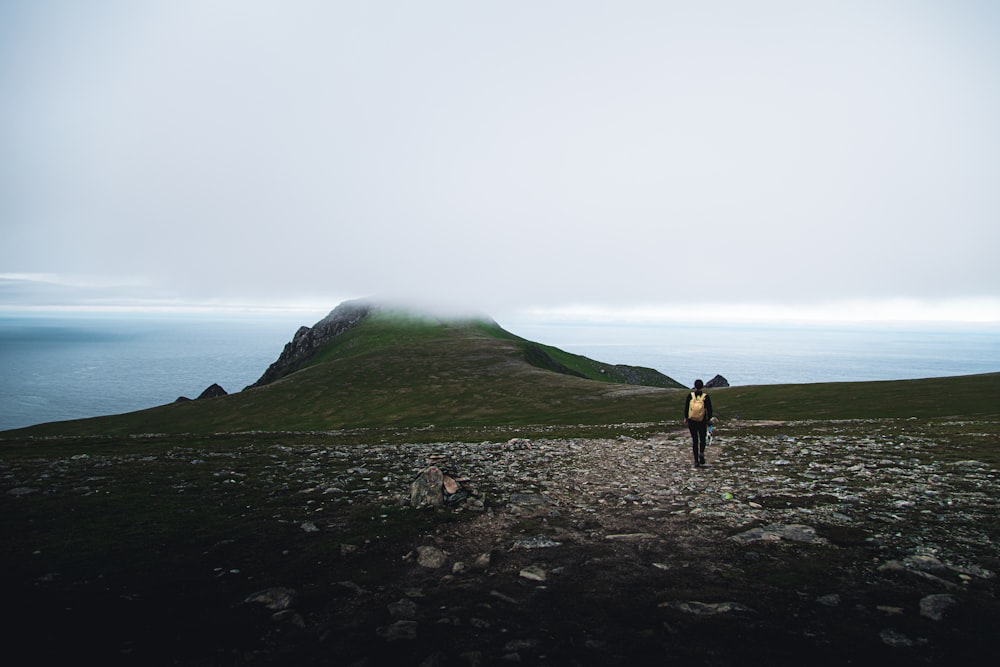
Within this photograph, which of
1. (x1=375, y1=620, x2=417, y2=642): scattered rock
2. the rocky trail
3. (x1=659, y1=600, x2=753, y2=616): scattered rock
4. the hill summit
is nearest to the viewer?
the rocky trail

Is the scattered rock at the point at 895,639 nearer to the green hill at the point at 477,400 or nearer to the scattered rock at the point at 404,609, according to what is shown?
the scattered rock at the point at 404,609

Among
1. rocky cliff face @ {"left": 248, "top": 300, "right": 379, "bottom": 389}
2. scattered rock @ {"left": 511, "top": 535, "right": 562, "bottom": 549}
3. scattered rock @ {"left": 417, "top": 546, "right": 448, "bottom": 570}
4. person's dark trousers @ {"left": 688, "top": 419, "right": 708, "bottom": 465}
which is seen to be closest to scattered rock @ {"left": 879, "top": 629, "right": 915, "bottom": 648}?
scattered rock @ {"left": 511, "top": 535, "right": 562, "bottom": 549}

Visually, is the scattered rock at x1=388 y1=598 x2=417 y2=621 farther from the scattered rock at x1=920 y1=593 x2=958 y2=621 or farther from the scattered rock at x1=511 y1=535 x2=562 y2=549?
the scattered rock at x1=920 y1=593 x2=958 y2=621

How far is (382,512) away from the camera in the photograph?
13.1 metres

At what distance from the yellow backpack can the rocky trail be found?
347 centimetres

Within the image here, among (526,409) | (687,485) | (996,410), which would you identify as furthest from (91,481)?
(996,410)

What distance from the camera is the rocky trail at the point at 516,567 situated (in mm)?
6574

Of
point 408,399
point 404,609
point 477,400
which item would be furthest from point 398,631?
point 408,399

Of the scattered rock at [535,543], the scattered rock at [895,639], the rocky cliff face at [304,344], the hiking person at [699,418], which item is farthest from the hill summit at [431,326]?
the scattered rock at [895,639]

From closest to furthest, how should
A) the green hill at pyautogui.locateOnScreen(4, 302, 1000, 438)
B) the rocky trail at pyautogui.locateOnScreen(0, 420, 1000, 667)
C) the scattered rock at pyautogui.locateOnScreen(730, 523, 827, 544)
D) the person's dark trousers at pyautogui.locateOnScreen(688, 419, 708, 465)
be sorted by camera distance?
the rocky trail at pyautogui.locateOnScreen(0, 420, 1000, 667) → the scattered rock at pyautogui.locateOnScreen(730, 523, 827, 544) → the person's dark trousers at pyautogui.locateOnScreen(688, 419, 708, 465) → the green hill at pyautogui.locateOnScreen(4, 302, 1000, 438)

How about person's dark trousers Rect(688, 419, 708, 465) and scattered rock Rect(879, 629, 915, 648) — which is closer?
scattered rock Rect(879, 629, 915, 648)

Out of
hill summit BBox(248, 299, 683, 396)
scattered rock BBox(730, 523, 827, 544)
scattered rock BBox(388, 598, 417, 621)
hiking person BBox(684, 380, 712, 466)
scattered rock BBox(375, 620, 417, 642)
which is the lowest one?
scattered rock BBox(388, 598, 417, 621)

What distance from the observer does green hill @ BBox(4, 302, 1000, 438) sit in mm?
51500

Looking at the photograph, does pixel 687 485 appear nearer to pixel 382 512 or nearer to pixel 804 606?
pixel 804 606
